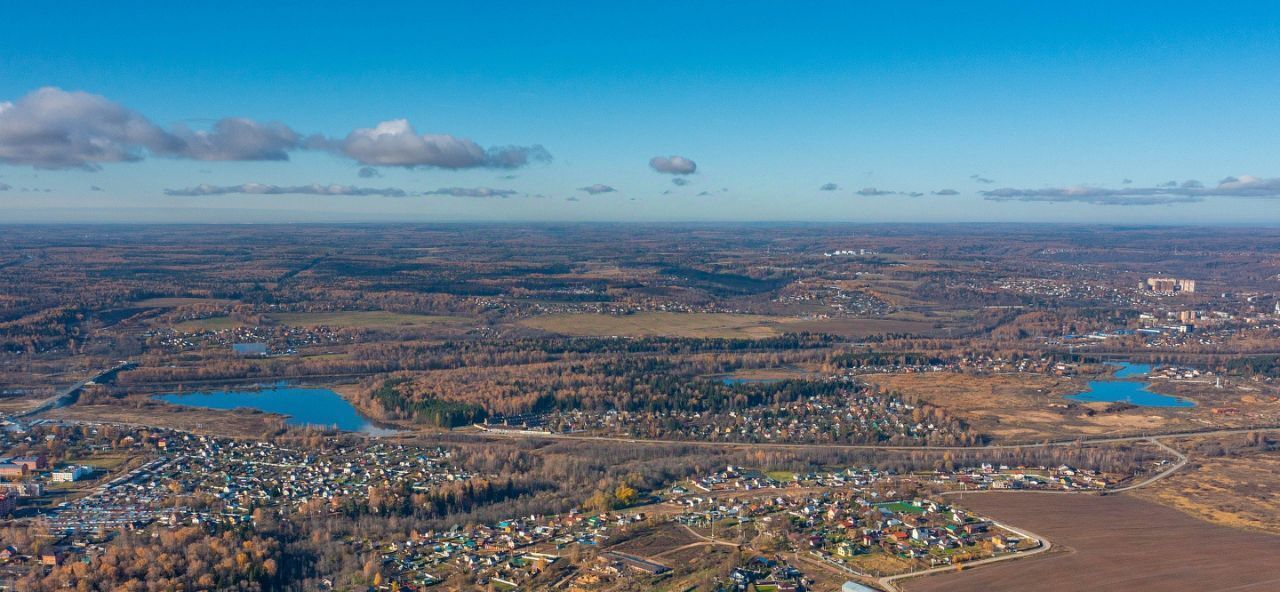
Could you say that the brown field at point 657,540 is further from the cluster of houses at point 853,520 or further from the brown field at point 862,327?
the brown field at point 862,327

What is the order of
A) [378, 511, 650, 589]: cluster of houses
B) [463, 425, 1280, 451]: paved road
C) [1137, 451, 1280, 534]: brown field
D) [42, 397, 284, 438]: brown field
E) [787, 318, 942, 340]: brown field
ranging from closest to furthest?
[378, 511, 650, 589]: cluster of houses → [1137, 451, 1280, 534]: brown field → [463, 425, 1280, 451]: paved road → [42, 397, 284, 438]: brown field → [787, 318, 942, 340]: brown field

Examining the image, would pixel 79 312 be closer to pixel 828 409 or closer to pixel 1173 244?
pixel 828 409

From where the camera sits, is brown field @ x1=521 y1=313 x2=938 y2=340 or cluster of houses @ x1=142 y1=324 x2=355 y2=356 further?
brown field @ x1=521 y1=313 x2=938 y2=340

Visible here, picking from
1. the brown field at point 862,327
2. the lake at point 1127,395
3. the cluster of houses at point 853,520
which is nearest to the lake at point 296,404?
the cluster of houses at point 853,520

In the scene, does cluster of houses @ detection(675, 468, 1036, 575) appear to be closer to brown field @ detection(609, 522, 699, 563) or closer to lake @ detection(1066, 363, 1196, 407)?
brown field @ detection(609, 522, 699, 563)

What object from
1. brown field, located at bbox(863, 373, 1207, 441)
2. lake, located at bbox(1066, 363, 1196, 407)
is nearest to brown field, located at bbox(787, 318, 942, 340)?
brown field, located at bbox(863, 373, 1207, 441)

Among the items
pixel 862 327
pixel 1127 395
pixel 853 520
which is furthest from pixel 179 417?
pixel 862 327
